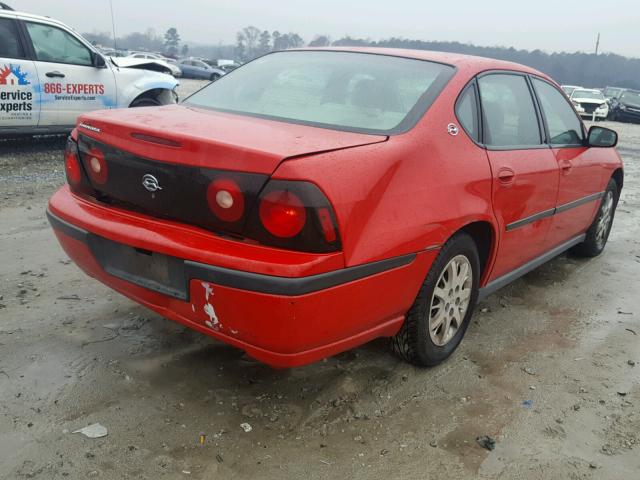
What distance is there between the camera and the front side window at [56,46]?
7.12 meters

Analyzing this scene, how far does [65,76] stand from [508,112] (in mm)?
5964

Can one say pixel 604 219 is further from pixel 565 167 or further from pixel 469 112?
pixel 469 112

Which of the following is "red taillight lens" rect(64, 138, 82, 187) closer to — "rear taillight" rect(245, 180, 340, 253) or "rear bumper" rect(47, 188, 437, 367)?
"rear bumper" rect(47, 188, 437, 367)

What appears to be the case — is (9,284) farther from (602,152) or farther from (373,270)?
(602,152)

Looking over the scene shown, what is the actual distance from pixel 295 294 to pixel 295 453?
669 millimetres

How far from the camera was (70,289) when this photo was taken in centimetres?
362

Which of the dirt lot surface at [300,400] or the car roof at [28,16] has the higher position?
the car roof at [28,16]

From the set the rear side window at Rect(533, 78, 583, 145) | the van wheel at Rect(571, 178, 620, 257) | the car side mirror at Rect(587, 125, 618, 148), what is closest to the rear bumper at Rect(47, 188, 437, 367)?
the rear side window at Rect(533, 78, 583, 145)

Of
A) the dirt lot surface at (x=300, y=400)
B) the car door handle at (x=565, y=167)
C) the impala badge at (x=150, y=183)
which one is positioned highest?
the impala badge at (x=150, y=183)

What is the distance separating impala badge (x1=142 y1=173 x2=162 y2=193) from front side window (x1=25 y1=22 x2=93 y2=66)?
18.8ft

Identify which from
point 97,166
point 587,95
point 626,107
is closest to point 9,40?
point 97,166

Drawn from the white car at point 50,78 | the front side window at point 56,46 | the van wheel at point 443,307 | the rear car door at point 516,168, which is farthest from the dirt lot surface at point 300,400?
the front side window at point 56,46

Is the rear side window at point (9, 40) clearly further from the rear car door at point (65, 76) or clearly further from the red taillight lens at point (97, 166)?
the red taillight lens at point (97, 166)

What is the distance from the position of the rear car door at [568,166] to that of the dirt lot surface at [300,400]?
663 mm
